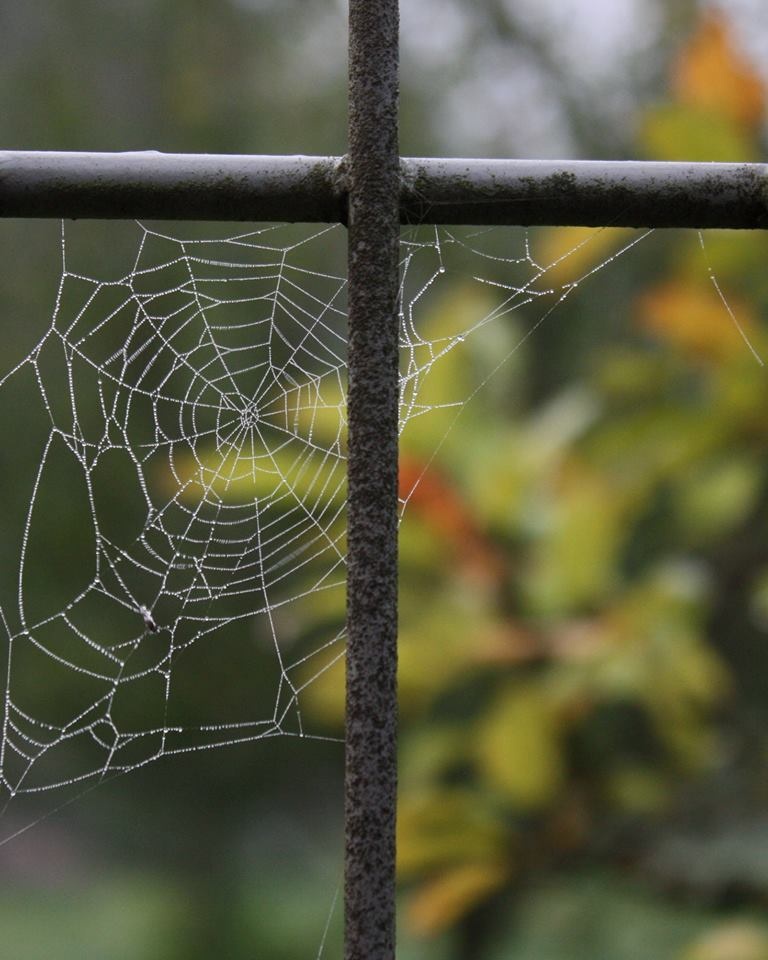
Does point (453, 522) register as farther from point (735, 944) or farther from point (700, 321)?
point (735, 944)

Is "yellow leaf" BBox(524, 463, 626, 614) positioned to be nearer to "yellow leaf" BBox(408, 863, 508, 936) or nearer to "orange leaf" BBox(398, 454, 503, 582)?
"orange leaf" BBox(398, 454, 503, 582)

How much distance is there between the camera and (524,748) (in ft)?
3.51

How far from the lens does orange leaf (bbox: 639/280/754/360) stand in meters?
1.09

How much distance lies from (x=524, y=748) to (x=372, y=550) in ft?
2.60

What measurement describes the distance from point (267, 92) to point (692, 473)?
1436mm

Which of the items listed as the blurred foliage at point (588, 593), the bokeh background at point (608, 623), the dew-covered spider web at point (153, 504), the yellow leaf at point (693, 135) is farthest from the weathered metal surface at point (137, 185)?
the dew-covered spider web at point (153, 504)

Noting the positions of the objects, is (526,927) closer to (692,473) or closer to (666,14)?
(692,473)

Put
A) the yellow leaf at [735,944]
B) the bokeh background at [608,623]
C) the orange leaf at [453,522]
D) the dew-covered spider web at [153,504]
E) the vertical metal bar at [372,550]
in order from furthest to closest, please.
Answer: the dew-covered spider web at [153,504] → the orange leaf at [453,522] → the bokeh background at [608,623] → the yellow leaf at [735,944] → the vertical metal bar at [372,550]

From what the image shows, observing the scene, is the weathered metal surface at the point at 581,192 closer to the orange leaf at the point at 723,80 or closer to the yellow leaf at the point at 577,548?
the yellow leaf at the point at 577,548

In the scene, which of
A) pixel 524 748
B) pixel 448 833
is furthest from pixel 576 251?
pixel 448 833

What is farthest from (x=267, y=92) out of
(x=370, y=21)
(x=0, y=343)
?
(x=370, y=21)

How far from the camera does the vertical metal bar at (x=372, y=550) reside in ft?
1.05

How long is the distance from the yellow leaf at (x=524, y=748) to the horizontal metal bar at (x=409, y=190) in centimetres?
77

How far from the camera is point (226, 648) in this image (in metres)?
2.04
